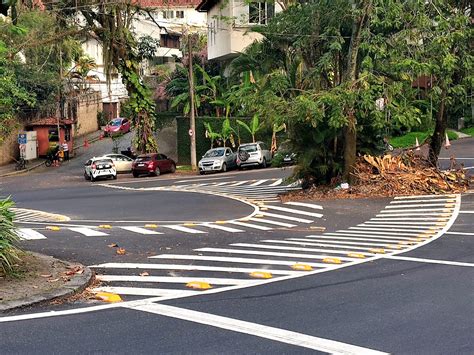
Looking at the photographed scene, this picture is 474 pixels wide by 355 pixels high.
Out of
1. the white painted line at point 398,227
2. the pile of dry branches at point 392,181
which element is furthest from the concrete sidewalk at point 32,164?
the white painted line at point 398,227

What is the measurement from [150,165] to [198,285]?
33.2m

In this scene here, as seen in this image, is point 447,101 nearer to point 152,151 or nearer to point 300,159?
point 300,159

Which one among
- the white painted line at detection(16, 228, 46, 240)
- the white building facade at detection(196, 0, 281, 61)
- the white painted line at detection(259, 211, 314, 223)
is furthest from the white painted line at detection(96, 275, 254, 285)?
the white building facade at detection(196, 0, 281, 61)

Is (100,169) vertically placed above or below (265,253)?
below

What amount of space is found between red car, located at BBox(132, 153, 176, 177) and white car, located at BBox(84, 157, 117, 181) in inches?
57.3

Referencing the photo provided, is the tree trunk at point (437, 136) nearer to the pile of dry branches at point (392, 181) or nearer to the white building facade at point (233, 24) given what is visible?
the pile of dry branches at point (392, 181)

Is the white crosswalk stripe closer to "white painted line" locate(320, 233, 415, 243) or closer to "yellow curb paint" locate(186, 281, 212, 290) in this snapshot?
"white painted line" locate(320, 233, 415, 243)

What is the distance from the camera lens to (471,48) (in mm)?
24297

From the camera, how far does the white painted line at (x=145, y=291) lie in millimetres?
8445

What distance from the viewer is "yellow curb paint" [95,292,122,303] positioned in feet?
26.7

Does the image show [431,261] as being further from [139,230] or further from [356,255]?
[139,230]

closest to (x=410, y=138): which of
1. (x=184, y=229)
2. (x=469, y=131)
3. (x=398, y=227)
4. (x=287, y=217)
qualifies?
(x=469, y=131)

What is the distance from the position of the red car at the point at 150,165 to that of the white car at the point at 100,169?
1.46m

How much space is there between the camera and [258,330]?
6.78 metres
